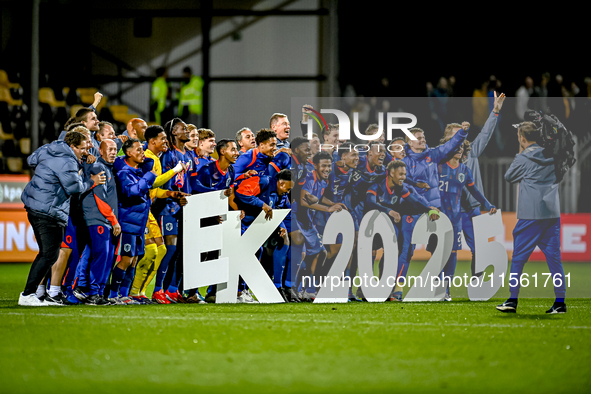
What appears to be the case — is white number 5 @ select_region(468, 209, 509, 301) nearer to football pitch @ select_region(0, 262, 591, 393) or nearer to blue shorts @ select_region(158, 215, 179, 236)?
football pitch @ select_region(0, 262, 591, 393)

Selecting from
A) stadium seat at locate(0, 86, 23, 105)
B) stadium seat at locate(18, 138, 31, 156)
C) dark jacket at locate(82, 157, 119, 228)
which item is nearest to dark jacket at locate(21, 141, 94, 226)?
dark jacket at locate(82, 157, 119, 228)

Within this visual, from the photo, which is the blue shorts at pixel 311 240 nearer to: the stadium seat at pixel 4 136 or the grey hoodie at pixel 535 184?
the grey hoodie at pixel 535 184

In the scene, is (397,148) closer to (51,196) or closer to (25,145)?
(51,196)

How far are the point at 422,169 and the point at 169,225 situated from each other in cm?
279

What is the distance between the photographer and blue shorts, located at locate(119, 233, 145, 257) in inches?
321

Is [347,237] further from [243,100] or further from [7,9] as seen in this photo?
[7,9]

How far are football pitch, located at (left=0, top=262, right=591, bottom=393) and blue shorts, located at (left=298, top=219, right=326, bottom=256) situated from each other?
2.19ft

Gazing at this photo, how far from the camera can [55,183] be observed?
25.3 ft

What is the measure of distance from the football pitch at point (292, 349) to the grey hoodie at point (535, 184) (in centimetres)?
98

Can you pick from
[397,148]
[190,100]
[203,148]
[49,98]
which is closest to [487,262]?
[397,148]

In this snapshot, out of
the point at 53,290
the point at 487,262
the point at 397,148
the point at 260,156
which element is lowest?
the point at 53,290

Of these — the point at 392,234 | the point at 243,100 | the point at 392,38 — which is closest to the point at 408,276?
the point at 392,234

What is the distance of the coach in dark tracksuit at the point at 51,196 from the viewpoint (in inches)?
299

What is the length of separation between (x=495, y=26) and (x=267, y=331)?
1631 centimetres
